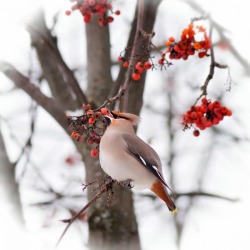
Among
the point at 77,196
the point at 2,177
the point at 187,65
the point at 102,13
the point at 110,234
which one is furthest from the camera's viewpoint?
the point at 187,65

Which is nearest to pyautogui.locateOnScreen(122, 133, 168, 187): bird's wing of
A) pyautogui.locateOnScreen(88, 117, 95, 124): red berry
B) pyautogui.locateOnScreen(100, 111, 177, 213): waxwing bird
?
pyautogui.locateOnScreen(100, 111, 177, 213): waxwing bird

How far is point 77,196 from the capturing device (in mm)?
5020

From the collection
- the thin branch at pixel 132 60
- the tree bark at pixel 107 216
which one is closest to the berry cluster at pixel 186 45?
the thin branch at pixel 132 60

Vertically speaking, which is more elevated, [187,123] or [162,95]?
[162,95]

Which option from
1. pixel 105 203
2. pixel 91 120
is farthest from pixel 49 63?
pixel 91 120

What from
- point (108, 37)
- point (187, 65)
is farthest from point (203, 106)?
point (187, 65)

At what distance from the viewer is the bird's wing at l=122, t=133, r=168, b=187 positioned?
314 centimetres

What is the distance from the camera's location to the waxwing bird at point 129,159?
3.09m

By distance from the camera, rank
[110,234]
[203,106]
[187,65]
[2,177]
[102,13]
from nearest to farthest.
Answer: [203,106] → [102,13] → [110,234] → [2,177] → [187,65]

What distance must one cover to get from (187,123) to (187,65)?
4.29 m

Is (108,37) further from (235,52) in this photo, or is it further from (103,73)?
(235,52)

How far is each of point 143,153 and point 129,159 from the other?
95 mm

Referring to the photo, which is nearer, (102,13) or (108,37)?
(102,13)

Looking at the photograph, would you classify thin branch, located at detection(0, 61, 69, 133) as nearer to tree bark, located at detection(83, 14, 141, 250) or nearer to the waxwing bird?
tree bark, located at detection(83, 14, 141, 250)
